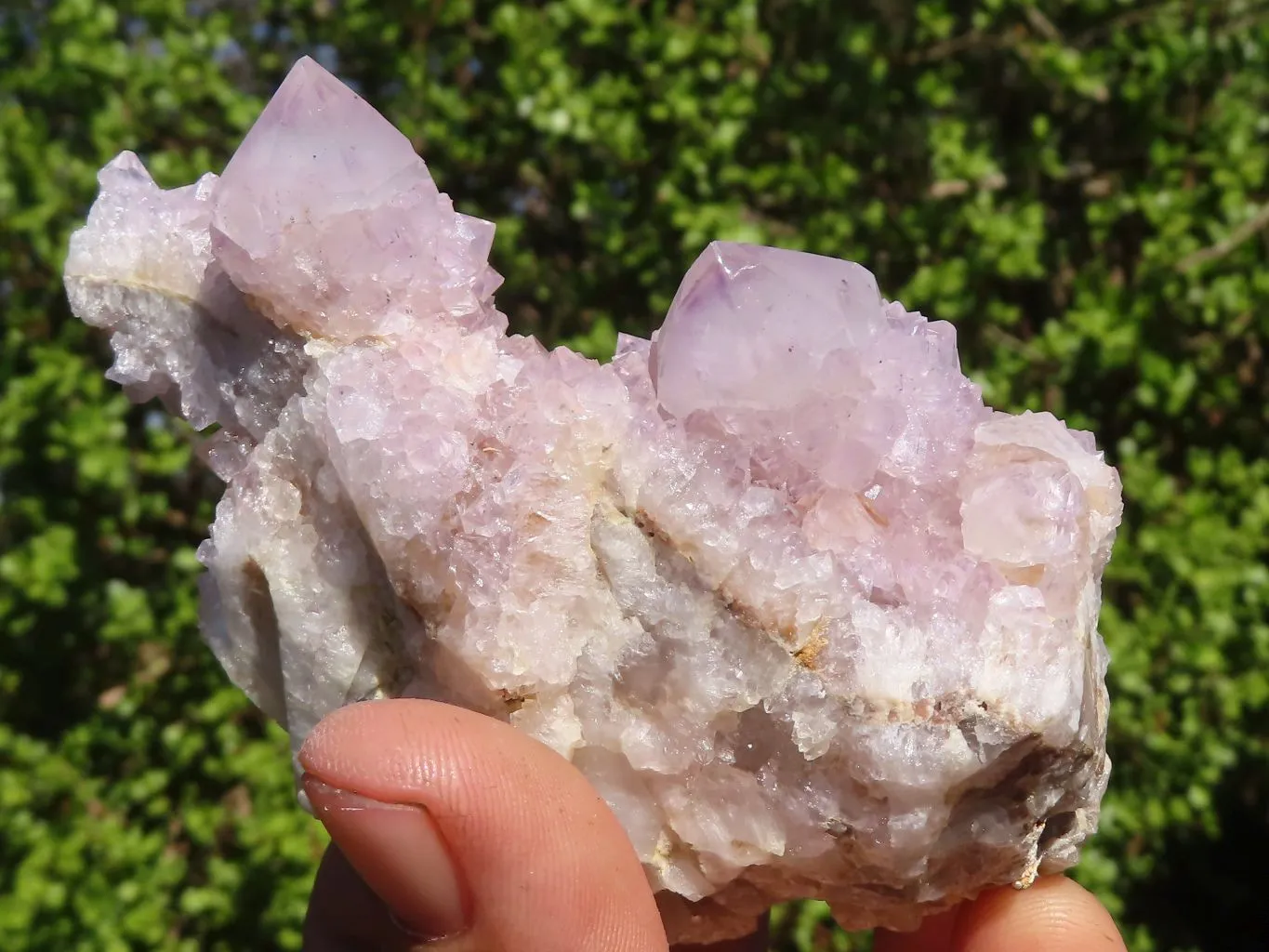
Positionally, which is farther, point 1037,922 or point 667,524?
point 1037,922

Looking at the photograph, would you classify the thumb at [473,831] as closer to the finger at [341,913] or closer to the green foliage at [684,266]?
the finger at [341,913]

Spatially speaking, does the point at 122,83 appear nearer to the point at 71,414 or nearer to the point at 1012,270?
the point at 71,414

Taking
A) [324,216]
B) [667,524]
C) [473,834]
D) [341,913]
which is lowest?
[341,913]

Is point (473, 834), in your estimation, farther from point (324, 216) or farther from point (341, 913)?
point (324, 216)

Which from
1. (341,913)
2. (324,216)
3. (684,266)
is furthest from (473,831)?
(684,266)

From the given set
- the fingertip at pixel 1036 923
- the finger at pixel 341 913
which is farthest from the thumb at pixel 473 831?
the fingertip at pixel 1036 923

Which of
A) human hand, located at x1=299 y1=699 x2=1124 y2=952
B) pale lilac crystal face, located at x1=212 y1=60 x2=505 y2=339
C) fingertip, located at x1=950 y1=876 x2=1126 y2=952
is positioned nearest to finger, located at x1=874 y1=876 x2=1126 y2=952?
fingertip, located at x1=950 y1=876 x2=1126 y2=952

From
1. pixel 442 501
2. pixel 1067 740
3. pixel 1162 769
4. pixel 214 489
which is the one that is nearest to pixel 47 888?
pixel 214 489

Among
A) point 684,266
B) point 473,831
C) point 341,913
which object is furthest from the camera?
point 684,266
